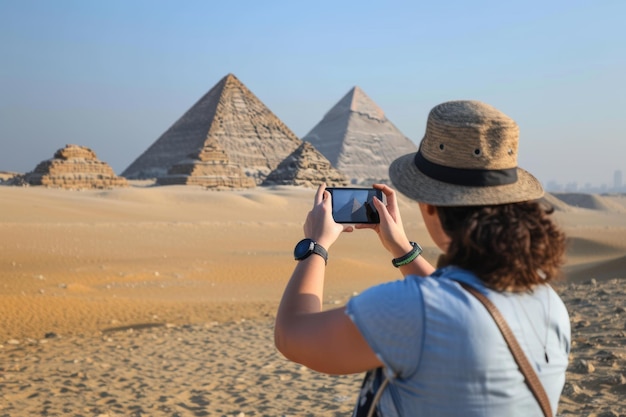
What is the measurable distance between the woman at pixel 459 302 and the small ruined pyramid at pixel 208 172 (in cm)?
5045

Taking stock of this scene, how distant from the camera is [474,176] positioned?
1.48 metres

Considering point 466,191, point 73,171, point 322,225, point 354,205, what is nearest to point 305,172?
point 73,171

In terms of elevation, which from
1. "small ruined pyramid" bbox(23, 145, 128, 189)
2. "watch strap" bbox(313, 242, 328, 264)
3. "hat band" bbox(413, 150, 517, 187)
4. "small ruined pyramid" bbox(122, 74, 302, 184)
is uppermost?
"small ruined pyramid" bbox(122, 74, 302, 184)

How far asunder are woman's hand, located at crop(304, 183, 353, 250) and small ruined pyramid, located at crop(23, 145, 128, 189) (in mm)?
43492

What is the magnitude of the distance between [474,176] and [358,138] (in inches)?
4869

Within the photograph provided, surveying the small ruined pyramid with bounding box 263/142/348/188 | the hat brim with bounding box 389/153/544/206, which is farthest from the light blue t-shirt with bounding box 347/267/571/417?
the small ruined pyramid with bounding box 263/142/348/188

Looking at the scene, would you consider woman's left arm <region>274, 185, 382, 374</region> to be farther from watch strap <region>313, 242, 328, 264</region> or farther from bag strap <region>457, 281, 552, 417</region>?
bag strap <region>457, 281, 552, 417</region>

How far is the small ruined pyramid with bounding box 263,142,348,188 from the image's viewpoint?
54.3 m

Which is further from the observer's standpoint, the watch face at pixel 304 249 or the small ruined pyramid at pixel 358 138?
the small ruined pyramid at pixel 358 138

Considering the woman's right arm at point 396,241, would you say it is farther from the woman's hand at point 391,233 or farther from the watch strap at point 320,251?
the watch strap at point 320,251

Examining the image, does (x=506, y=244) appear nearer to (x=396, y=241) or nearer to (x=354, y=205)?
(x=396, y=241)

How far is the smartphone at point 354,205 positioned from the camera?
1.91m

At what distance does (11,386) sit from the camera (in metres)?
5.05

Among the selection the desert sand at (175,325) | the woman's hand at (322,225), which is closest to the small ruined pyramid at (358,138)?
the desert sand at (175,325)
